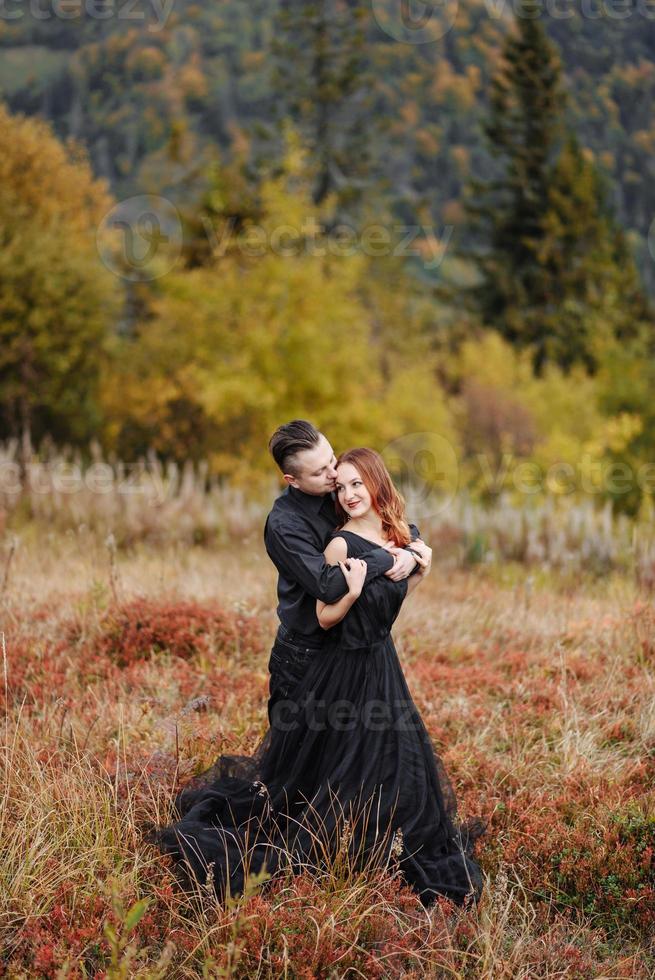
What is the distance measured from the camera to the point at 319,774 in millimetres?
3211

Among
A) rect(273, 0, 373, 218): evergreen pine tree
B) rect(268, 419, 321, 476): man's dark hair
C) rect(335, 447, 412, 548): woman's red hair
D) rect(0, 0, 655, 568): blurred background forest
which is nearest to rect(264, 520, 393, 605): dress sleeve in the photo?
rect(335, 447, 412, 548): woman's red hair

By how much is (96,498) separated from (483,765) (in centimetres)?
694

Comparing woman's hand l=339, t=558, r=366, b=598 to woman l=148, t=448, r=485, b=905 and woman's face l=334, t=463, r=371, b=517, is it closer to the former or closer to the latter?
woman l=148, t=448, r=485, b=905

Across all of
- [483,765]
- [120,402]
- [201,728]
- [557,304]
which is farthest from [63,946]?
[557,304]

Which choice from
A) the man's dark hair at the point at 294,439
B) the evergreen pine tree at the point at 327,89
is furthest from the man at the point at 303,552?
the evergreen pine tree at the point at 327,89

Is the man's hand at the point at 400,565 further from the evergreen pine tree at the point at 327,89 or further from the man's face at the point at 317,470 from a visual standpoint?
the evergreen pine tree at the point at 327,89

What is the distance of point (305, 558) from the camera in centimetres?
297

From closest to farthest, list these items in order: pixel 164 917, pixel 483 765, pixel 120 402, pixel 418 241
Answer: pixel 164 917, pixel 483 765, pixel 120 402, pixel 418 241

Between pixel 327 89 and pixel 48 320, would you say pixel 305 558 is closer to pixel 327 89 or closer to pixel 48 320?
pixel 48 320

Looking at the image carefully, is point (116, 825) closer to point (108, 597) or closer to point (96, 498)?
point (108, 597)

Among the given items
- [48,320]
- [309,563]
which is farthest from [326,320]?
[309,563]

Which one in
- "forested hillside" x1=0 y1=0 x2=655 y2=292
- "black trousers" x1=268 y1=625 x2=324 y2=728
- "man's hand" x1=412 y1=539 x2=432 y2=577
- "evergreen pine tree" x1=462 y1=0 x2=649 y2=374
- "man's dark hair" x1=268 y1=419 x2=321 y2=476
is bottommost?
"black trousers" x1=268 y1=625 x2=324 y2=728

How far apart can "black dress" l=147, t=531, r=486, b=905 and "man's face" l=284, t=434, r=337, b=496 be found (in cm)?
22

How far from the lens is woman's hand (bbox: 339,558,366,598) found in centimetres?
289
